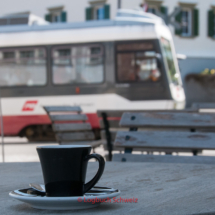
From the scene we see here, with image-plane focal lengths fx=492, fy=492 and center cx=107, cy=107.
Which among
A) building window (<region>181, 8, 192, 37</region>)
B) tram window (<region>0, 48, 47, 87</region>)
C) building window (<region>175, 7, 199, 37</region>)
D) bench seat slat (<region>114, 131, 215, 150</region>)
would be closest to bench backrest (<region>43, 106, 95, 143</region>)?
bench seat slat (<region>114, 131, 215, 150</region>)

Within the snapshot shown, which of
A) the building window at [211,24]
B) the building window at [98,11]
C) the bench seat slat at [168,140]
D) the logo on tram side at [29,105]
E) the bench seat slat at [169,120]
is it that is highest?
the building window at [98,11]

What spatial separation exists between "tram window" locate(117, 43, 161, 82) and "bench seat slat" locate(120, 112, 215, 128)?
8.72 m

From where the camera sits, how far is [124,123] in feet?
10.2

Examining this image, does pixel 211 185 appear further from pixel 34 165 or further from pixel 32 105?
pixel 32 105

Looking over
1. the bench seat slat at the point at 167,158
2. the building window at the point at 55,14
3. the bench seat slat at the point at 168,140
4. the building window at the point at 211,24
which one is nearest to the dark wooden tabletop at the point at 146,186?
the bench seat slat at the point at 167,158

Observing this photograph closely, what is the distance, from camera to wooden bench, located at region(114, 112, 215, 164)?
276 centimetres

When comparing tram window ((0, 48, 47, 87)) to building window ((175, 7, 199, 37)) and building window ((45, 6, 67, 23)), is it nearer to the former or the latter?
building window ((45, 6, 67, 23))

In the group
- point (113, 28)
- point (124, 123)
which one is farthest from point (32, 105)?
point (124, 123)

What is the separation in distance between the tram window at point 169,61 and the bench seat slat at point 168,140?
30.5 ft

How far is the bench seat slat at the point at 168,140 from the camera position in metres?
2.74

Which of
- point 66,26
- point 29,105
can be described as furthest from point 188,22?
point 29,105

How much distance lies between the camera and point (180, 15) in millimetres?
23484

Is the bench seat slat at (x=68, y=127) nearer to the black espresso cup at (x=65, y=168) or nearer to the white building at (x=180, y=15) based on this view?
the black espresso cup at (x=65, y=168)

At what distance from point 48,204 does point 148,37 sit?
10881 mm
